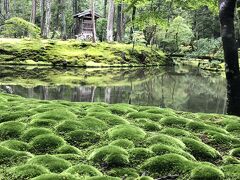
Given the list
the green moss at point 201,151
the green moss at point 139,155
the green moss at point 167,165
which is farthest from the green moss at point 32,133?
the green moss at point 201,151

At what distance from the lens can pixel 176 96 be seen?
2608 cm

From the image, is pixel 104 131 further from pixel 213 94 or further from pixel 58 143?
pixel 213 94

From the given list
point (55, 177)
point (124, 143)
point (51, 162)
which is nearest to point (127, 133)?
point (124, 143)

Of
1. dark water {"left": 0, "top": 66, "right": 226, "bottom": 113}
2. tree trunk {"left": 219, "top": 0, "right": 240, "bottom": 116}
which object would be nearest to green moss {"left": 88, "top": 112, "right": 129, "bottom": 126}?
tree trunk {"left": 219, "top": 0, "right": 240, "bottom": 116}

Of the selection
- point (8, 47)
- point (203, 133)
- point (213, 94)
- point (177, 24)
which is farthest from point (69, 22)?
point (203, 133)

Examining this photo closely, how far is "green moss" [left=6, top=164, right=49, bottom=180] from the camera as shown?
598 cm

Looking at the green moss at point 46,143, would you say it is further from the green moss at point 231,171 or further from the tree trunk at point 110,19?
the tree trunk at point 110,19

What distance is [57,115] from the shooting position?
927 centimetres

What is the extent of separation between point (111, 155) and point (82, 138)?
1.32 m

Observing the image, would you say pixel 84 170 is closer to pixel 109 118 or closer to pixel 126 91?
pixel 109 118

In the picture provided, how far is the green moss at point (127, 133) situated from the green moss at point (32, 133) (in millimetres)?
1439

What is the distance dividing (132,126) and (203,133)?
195 cm

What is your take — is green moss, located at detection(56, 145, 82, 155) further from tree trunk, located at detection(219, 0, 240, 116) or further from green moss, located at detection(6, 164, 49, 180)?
tree trunk, located at detection(219, 0, 240, 116)

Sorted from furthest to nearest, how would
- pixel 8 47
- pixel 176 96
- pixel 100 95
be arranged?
pixel 8 47
pixel 176 96
pixel 100 95
